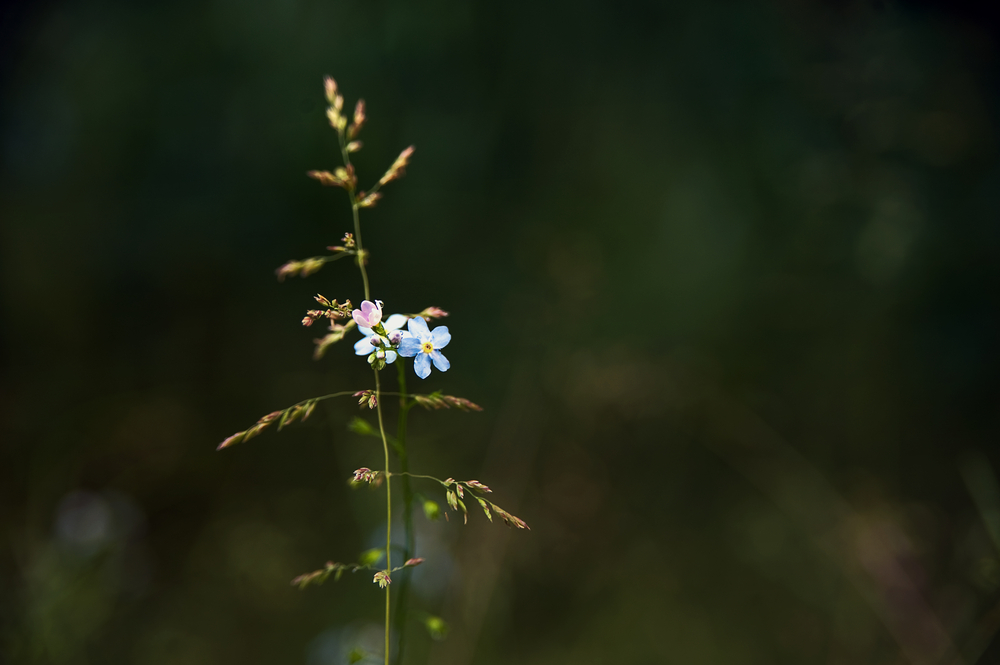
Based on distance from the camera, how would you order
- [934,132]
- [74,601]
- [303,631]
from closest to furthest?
1. [74,601]
2. [303,631]
3. [934,132]

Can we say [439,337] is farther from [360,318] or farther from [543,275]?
[543,275]

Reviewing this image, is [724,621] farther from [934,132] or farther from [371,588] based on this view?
[934,132]

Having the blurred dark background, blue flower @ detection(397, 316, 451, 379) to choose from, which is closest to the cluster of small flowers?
blue flower @ detection(397, 316, 451, 379)

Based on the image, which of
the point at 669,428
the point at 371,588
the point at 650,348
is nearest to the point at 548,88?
the point at 650,348

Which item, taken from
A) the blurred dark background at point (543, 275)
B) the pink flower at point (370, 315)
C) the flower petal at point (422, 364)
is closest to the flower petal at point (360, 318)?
the pink flower at point (370, 315)

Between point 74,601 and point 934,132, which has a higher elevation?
point 934,132

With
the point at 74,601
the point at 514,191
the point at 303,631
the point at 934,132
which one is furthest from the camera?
the point at 514,191

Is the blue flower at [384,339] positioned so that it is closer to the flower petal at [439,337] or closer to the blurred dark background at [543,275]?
the flower petal at [439,337]

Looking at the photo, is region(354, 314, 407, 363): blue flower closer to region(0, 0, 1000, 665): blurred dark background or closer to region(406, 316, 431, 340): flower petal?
region(406, 316, 431, 340): flower petal

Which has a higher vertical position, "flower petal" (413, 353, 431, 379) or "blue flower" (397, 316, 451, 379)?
"blue flower" (397, 316, 451, 379)
